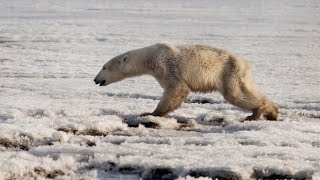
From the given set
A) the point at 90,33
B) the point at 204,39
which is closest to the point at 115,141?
the point at 204,39

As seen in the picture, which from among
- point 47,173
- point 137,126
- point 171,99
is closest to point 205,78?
point 171,99

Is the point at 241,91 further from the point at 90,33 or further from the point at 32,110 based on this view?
the point at 90,33

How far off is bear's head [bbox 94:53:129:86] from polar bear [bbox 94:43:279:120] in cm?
73

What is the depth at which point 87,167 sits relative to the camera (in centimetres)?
558

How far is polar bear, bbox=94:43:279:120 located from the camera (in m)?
8.23

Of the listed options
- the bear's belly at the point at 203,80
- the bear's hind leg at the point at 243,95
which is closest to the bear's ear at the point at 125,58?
the bear's belly at the point at 203,80

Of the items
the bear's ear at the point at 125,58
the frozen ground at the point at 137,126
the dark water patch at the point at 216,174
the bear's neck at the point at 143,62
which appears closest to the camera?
the dark water patch at the point at 216,174

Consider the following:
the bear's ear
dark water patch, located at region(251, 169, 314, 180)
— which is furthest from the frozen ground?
the bear's ear

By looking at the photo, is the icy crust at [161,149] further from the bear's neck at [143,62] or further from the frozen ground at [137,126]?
the bear's neck at [143,62]

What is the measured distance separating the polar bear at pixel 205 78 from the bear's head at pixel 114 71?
73 cm

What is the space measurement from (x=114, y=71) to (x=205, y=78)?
5.53ft

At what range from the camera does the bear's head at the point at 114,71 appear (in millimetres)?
9055

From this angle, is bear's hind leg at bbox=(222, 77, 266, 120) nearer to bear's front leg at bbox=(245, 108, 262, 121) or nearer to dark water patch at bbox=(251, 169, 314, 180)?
bear's front leg at bbox=(245, 108, 262, 121)

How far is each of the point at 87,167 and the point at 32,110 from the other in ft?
10.9
